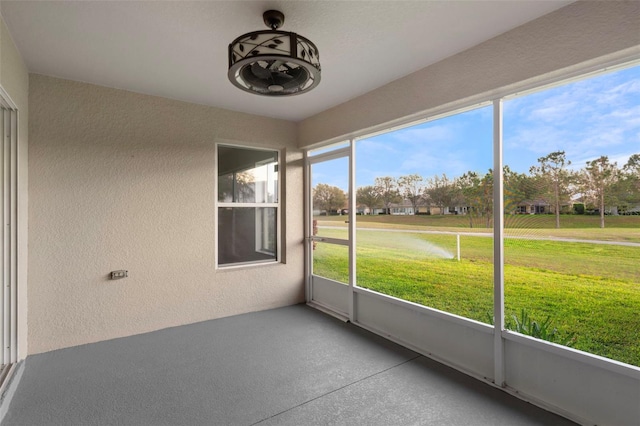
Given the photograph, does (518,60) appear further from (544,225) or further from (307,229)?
(307,229)

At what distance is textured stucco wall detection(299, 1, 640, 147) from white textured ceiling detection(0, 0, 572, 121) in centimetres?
9

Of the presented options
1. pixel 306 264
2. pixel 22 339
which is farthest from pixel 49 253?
pixel 306 264

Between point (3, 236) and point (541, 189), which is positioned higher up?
point (541, 189)

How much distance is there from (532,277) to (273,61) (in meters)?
2.64

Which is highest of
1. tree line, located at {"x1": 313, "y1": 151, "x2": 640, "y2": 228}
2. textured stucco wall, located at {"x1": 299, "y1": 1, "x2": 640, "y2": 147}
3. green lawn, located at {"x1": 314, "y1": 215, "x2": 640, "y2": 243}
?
textured stucco wall, located at {"x1": 299, "y1": 1, "x2": 640, "y2": 147}

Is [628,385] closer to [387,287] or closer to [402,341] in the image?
[402,341]

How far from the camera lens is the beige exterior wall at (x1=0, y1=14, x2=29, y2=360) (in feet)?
7.70

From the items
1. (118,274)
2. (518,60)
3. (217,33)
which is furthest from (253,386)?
(518,60)

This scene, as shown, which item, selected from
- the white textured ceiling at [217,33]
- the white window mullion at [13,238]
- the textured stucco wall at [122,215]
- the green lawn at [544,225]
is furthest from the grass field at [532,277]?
the white window mullion at [13,238]

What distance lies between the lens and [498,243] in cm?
242

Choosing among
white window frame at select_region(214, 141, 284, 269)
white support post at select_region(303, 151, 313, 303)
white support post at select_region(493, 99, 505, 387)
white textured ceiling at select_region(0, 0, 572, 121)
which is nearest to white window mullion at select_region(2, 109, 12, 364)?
white textured ceiling at select_region(0, 0, 572, 121)

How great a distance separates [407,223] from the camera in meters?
3.45

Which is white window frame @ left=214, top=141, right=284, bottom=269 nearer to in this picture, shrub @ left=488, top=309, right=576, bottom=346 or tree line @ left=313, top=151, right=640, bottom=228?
tree line @ left=313, top=151, right=640, bottom=228

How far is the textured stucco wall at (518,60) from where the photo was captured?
1.79 meters
